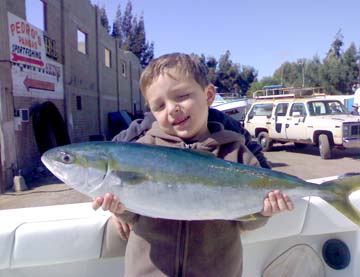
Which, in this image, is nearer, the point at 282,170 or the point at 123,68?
the point at 282,170

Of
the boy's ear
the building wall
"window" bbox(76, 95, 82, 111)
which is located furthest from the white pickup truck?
the boy's ear

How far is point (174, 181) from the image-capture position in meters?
1.89

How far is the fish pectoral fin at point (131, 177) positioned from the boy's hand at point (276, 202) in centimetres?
63

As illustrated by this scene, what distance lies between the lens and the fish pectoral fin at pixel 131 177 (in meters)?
1.84

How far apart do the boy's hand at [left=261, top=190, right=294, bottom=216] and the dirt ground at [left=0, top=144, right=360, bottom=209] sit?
286 inches

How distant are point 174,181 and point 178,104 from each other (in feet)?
1.55

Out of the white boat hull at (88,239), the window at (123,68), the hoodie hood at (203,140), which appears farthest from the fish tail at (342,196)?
the window at (123,68)

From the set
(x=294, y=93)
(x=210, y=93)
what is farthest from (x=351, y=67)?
(x=210, y=93)

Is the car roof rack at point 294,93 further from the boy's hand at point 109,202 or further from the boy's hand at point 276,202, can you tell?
the boy's hand at point 109,202

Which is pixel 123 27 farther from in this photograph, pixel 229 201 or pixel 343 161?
pixel 229 201

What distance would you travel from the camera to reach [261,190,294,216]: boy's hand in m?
1.98

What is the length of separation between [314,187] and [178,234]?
760 millimetres

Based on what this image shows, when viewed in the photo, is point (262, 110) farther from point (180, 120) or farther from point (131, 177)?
point (131, 177)

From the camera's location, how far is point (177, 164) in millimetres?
1930
